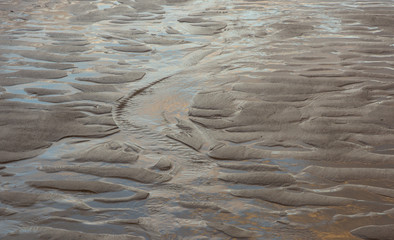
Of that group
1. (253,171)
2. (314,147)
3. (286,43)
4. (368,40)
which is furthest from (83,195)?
(368,40)

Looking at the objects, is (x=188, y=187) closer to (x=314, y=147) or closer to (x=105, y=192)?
(x=105, y=192)

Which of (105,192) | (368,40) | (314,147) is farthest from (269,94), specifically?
(368,40)

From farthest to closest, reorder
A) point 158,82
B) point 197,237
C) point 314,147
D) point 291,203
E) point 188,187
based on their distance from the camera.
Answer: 1. point 158,82
2. point 314,147
3. point 188,187
4. point 291,203
5. point 197,237

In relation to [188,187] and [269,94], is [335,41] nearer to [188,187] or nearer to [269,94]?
[269,94]

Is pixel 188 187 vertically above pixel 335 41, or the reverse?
pixel 335 41

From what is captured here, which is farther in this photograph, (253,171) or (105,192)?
(253,171)

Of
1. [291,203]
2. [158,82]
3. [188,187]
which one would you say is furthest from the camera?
[158,82]
